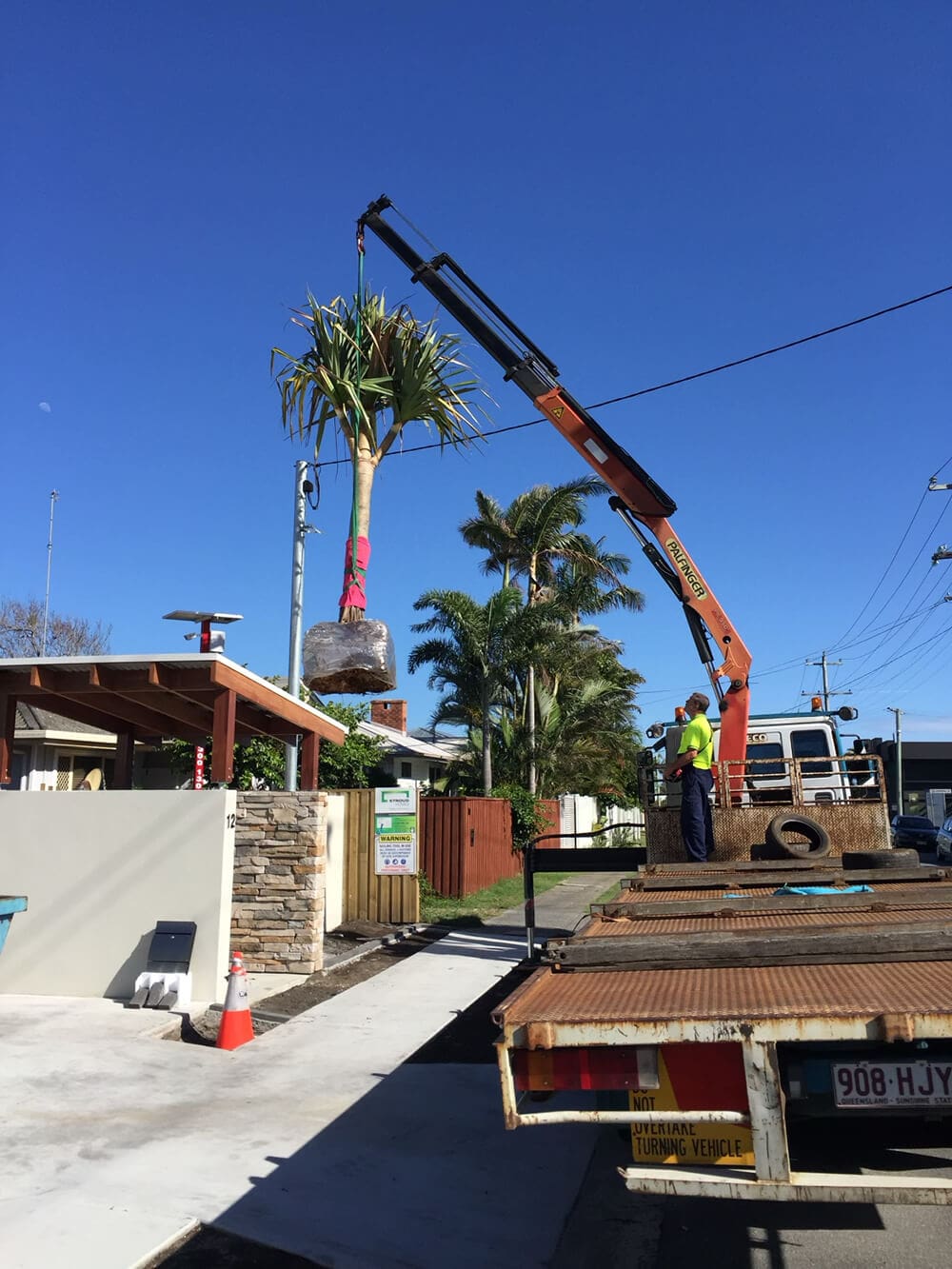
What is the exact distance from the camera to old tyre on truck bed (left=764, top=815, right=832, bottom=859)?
7.39 meters

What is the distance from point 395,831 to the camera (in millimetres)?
13766

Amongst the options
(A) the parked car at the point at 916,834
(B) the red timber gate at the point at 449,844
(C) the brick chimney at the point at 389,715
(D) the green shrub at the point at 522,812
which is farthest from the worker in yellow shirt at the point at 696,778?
(C) the brick chimney at the point at 389,715

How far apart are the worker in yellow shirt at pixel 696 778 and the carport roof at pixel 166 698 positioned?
4217 millimetres

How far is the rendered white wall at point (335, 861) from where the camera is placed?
43.3 ft

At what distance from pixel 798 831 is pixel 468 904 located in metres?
9.30

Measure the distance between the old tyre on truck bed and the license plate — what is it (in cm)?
440

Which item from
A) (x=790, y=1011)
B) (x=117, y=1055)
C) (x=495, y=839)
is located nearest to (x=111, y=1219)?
(x=117, y=1055)

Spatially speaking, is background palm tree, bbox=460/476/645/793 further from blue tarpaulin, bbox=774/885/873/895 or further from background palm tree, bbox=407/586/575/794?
blue tarpaulin, bbox=774/885/873/895

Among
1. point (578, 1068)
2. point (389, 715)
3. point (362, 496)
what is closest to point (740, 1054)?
point (578, 1068)

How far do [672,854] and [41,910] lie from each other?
240 inches

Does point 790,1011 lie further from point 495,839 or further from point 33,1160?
point 495,839

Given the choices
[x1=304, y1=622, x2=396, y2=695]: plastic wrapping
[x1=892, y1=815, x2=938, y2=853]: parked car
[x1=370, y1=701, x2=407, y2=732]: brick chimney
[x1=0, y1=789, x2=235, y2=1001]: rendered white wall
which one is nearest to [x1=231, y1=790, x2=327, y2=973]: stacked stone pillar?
[x1=0, y1=789, x2=235, y2=1001]: rendered white wall

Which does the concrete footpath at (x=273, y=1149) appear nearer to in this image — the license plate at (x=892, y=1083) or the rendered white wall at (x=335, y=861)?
the license plate at (x=892, y=1083)

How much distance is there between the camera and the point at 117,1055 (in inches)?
279
